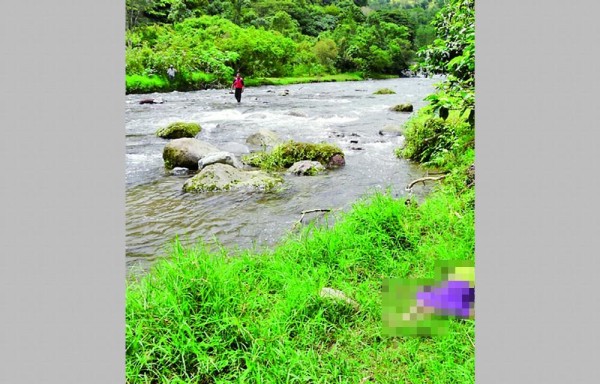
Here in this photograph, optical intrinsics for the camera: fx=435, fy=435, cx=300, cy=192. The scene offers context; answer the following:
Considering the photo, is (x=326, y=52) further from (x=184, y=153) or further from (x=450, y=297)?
(x=450, y=297)

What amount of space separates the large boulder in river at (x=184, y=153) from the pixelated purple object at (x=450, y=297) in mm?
4519

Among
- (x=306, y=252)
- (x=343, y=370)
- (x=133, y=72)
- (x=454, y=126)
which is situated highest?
(x=133, y=72)

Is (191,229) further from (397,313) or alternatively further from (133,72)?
(133,72)

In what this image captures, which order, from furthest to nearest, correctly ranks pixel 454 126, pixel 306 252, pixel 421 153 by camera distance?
pixel 421 153, pixel 454 126, pixel 306 252

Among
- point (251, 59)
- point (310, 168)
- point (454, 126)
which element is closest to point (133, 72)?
point (251, 59)

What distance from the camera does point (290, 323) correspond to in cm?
208

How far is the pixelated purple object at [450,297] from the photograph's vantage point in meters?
1.53

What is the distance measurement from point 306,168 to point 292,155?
55 cm

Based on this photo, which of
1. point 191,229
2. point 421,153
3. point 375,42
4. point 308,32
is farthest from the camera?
point 375,42

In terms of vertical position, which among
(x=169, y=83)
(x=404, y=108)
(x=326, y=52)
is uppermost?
(x=326, y=52)

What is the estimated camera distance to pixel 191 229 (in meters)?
3.66

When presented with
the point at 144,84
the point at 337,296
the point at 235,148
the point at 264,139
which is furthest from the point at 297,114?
the point at 337,296

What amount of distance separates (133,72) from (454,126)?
1351 cm

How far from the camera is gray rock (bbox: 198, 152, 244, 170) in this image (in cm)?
543
